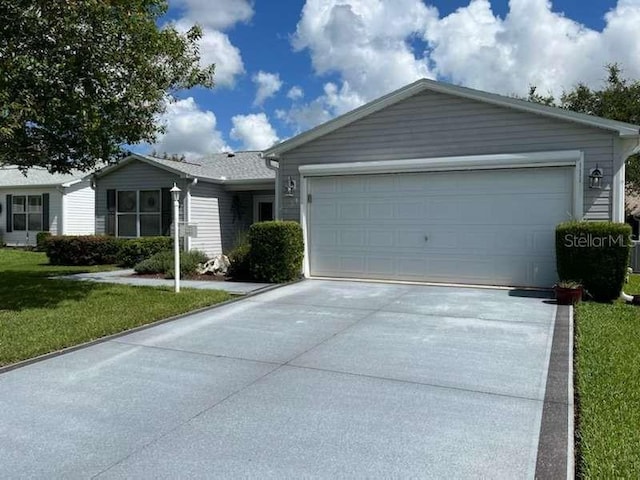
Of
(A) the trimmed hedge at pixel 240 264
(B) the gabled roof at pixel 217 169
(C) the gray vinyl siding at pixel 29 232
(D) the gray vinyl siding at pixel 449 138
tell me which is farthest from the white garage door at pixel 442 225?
(C) the gray vinyl siding at pixel 29 232

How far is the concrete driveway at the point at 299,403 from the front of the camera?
3.13 metres

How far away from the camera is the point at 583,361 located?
505cm

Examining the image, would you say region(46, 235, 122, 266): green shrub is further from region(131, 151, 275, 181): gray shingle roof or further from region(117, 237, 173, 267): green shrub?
region(131, 151, 275, 181): gray shingle roof

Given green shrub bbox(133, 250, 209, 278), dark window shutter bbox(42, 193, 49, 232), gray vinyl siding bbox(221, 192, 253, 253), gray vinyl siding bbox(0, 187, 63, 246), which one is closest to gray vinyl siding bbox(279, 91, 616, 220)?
green shrub bbox(133, 250, 209, 278)

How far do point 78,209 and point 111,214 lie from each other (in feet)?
23.5

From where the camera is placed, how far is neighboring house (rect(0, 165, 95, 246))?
22516 millimetres

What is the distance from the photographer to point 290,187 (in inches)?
472

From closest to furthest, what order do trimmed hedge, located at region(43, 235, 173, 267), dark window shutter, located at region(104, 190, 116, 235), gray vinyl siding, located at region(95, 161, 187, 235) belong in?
1. trimmed hedge, located at region(43, 235, 173, 267)
2. gray vinyl siding, located at region(95, 161, 187, 235)
3. dark window shutter, located at region(104, 190, 116, 235)

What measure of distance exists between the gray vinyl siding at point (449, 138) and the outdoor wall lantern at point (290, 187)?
0.10 m

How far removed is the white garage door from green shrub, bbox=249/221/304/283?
1112 millimetres

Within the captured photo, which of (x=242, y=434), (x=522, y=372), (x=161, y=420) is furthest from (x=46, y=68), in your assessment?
(x=522, y=372)

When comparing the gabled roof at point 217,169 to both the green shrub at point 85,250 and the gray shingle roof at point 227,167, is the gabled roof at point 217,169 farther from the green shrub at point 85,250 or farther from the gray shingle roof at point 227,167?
the green shrub at point 85,250

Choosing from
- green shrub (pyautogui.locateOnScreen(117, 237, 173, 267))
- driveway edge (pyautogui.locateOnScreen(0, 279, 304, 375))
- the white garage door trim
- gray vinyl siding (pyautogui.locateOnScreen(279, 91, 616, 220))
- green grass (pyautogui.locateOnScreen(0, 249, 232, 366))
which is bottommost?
driveway edge (pyautogui.locateOnScreen(0, 279, 304, 375))

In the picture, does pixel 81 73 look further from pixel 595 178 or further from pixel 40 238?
pixel 40 238
